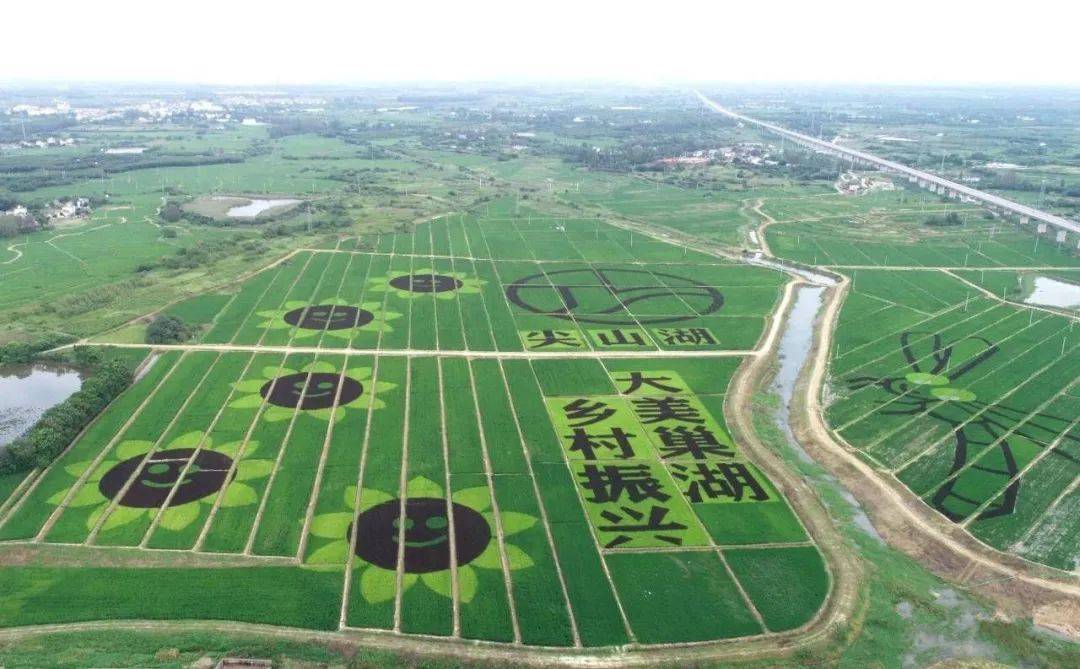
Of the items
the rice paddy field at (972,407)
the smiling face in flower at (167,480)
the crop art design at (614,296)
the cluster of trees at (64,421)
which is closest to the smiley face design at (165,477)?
the smiling face in flower at (167,480)

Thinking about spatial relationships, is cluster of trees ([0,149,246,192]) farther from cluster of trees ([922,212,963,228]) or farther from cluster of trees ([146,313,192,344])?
cluster of trees ([922,212,963,228])

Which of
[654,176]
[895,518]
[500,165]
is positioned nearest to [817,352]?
[895,518]

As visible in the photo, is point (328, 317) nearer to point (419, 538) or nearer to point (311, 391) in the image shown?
point (311, 391)

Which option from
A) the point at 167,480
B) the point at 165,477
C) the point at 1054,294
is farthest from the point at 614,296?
the point at 1054,294

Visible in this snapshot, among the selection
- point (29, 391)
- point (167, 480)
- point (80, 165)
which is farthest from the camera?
point (80, 165)

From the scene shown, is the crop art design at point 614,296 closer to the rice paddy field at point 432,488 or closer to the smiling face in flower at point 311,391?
the rice paddy field at point 432,488

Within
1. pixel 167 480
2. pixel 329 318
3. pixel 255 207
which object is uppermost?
pixel 255 207

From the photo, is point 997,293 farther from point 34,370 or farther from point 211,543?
point 34,370

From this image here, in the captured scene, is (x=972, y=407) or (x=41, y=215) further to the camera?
(x=41, y=215)
